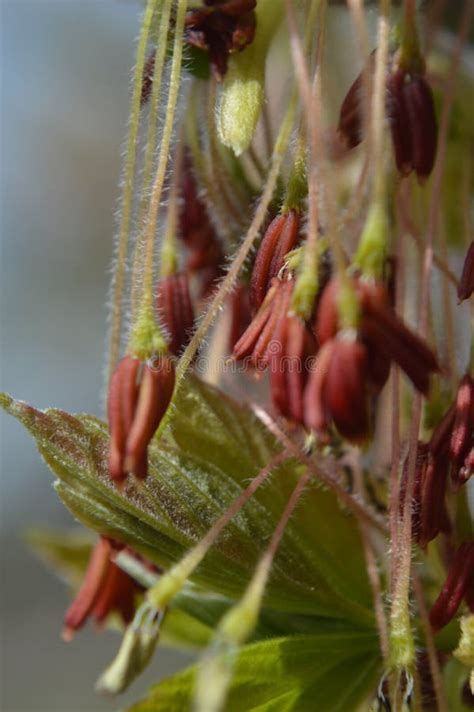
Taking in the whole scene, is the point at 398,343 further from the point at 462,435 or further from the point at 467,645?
the point at 467,645

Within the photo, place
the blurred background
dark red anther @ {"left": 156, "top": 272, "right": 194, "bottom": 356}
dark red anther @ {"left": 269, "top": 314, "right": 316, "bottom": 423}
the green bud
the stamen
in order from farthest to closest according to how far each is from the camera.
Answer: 1. the blurred background
2. dark red anther @ {"left": 156, "top": 272, "right": 194, "bottom": 356}
3. the green bud
4. dark red anther @ {"left": 269, "top": 314, "right": 316, "bottom": 423}
5. the stamen

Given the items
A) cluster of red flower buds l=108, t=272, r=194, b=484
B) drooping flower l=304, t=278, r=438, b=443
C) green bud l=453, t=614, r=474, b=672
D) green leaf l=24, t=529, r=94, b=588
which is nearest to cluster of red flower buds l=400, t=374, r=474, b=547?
green bud l=453, t=614, r=474, b=672

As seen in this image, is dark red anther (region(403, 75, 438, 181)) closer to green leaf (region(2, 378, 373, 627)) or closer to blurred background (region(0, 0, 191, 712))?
green leaf (region(2, 378, 373, 627))

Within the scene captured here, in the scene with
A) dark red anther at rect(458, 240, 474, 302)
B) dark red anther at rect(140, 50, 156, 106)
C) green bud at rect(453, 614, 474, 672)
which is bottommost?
green bud at rect(453, 614, 474, 672)

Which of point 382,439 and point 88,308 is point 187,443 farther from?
point 88,308

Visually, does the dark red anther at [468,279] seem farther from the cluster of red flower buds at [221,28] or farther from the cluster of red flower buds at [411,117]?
the cluster of red flower buds at [221,28]

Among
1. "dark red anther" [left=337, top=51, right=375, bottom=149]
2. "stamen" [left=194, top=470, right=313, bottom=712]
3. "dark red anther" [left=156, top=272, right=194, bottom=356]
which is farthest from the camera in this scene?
"dark red anther" [left=156, top=272, right=194, bottom=356]

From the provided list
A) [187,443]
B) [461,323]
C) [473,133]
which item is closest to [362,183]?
[187,443]

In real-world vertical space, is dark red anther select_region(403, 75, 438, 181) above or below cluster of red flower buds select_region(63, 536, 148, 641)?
above

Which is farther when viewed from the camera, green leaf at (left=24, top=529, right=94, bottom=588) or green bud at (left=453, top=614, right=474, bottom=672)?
green leaf at (left=24, top=529, right=94, bottom=588)
